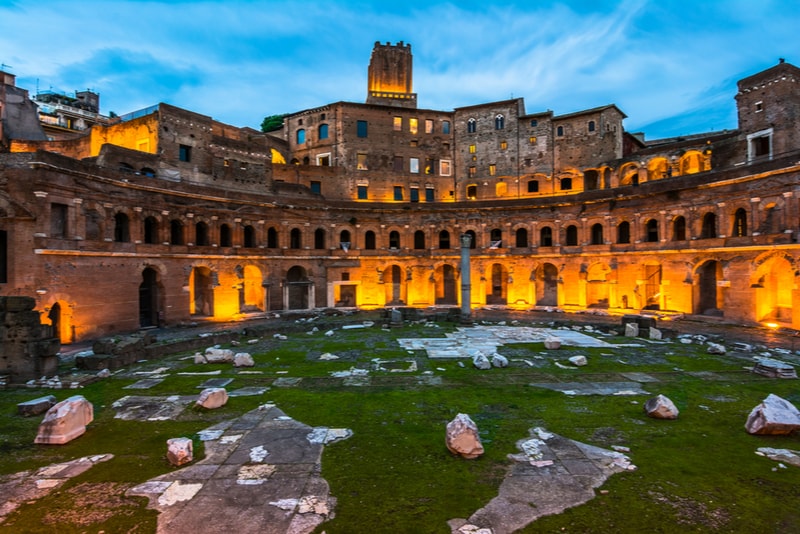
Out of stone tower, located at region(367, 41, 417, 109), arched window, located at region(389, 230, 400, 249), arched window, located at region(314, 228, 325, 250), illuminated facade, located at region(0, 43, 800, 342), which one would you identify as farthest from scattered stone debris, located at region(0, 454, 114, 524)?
stone tower, located at region(367, 41, 417, 109)

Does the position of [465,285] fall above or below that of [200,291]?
above

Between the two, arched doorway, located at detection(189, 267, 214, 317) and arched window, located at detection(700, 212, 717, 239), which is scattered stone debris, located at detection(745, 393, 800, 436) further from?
arched doorway, located at detection(189, 267, 214, 317)

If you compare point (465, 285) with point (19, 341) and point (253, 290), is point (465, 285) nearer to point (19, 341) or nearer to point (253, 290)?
point (253, 290)

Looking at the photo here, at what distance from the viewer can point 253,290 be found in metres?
31.8

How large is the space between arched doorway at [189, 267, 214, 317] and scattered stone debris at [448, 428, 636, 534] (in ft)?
83.9

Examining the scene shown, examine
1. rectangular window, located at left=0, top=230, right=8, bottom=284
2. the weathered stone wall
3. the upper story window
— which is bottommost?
the weathered stone wall

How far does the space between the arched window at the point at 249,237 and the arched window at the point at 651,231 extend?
89.2 feet

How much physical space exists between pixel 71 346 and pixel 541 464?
2074 cm

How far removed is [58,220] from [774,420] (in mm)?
26765

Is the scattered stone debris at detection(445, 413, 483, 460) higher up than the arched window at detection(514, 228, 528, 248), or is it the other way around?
the arched window at detection(514, 228, 528, 248)

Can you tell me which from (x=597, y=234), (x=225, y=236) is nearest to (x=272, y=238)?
(x=225, y=236)

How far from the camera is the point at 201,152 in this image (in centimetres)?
3200

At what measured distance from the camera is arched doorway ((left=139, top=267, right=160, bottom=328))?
25.1 metres

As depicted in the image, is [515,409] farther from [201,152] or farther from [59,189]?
[201,152]
